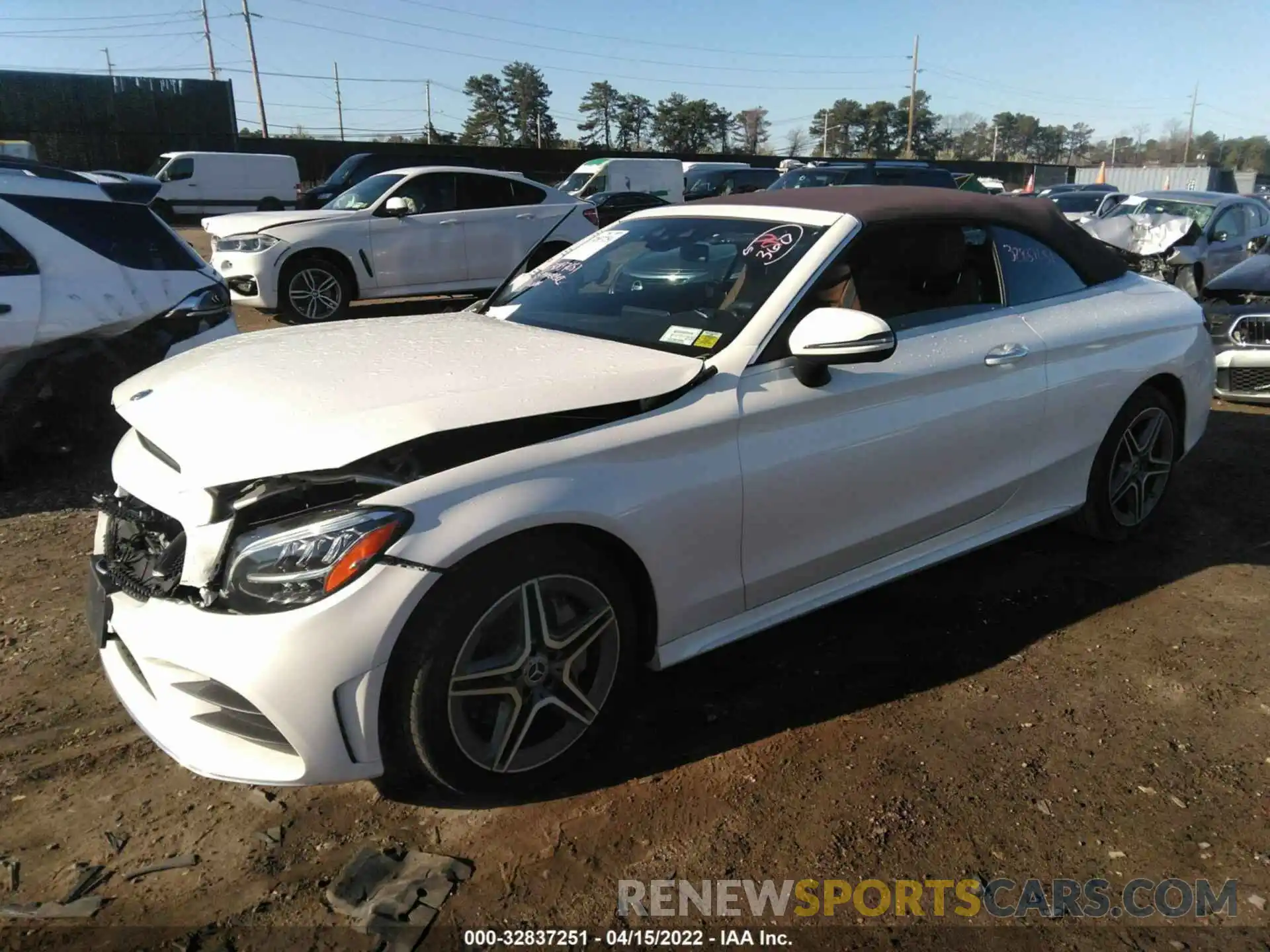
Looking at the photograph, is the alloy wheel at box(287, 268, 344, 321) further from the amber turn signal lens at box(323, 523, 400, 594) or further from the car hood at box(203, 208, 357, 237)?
the amber turn signal lens at box(323, 523, 400, 594)

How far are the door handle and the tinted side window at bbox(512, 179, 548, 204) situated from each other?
911 cm

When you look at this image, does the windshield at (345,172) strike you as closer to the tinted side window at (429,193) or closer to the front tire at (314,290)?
the tinted side window at (429,193)

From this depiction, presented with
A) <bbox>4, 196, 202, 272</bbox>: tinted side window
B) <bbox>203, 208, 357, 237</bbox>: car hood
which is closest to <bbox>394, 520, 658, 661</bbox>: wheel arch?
<bbox>4, 196, 202, 272</bbox>: tinted side window

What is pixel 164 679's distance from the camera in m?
2.36

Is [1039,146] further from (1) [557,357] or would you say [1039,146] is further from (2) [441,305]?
(1) [557,357]

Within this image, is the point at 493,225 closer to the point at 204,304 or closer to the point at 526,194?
the point at 526,194

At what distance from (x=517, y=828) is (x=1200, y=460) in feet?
17.2

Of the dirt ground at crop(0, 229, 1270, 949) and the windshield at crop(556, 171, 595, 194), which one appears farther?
the windshield at crop(556, 171, 595, 194)

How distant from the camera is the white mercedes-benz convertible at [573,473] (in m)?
2.24

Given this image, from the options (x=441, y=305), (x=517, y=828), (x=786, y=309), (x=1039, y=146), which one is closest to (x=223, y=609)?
(x=517, y=828)

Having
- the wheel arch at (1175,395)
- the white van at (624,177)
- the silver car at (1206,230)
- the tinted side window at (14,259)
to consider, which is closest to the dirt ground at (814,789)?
the wheel arch at (1175,395)

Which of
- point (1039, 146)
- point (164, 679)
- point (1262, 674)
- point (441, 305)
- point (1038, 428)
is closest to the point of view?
point (164, 679)

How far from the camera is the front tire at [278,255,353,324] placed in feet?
32.9

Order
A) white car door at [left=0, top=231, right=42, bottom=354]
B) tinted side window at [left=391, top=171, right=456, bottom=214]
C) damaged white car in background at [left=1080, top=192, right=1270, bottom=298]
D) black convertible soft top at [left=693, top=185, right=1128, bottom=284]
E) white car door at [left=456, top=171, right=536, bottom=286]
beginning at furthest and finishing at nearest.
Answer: white car door at [left=456, top=171, right=536, bottom=286]
tinted side window at [left=391, top=171, right=456, bottom=214]
damaged white car in background at [left=1080, top=192, right=1270, bottom=298]
white car door at [left=0, top=231, right=42, bottom=354]
black convertible soft top at [left=693, top=185, right=1128, bottom=284]
